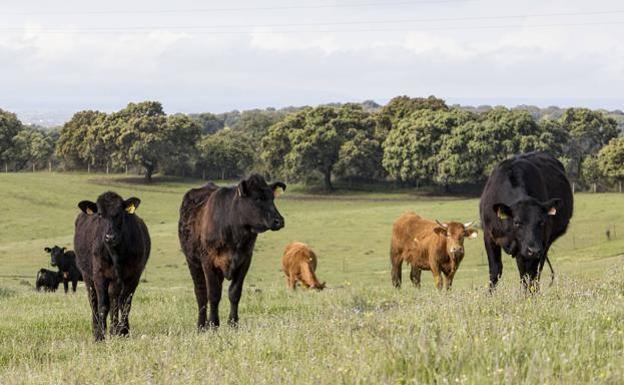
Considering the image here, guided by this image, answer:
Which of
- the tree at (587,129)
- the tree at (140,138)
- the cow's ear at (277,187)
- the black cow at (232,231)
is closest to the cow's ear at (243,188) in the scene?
the black cow at (232,231)

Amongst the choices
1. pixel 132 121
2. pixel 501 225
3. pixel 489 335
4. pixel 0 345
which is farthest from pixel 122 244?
pixel 132 121

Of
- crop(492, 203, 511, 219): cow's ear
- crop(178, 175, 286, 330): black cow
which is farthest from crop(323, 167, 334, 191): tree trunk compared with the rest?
crop(492, 203, 511, 219): cow's ear

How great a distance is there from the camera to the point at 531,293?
30.2 ft

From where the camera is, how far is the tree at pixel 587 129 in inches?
3457

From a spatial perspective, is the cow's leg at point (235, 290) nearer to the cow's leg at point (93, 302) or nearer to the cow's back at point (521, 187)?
the cow's leg at point (93, 302)

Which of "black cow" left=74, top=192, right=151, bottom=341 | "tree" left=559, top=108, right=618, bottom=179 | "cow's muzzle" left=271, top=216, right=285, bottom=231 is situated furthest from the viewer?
"tree" left=559, top=108, right=618, bottom=179

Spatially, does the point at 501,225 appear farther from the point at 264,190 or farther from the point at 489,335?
the point at 489,335

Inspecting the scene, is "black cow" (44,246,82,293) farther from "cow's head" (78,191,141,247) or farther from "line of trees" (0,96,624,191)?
"line of trees" (0,96,624,191)

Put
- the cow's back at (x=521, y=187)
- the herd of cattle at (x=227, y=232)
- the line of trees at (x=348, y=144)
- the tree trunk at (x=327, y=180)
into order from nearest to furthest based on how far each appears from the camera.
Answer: the herd of cattle at (x=227, y=232) < the cow's back at (x=521, y=187) < the line of trees at (x=348, y=144) < the tree trunk at (x=327, y=180)

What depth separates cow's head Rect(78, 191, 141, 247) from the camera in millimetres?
11664

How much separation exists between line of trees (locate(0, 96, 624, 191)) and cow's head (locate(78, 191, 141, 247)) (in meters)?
62.3

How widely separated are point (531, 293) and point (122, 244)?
626cm

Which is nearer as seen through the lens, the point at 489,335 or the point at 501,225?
the point at 489,335

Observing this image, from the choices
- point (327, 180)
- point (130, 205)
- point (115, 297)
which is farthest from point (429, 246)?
point (327, 180)
